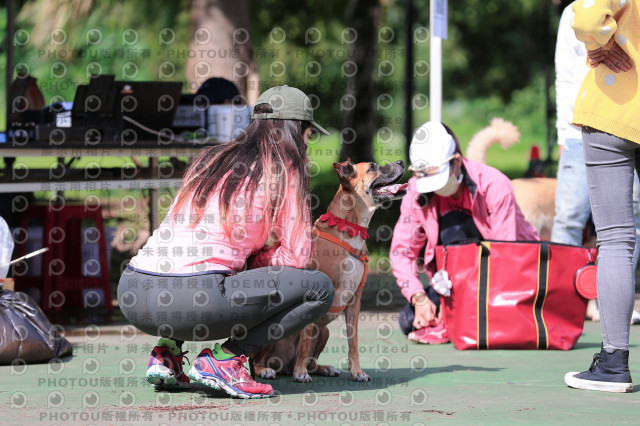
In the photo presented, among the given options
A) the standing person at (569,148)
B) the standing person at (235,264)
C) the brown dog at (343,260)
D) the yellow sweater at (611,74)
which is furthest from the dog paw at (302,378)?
the standing person at (569,148)

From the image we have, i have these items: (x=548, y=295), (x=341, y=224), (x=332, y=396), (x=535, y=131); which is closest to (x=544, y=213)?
(x=548, y=295)

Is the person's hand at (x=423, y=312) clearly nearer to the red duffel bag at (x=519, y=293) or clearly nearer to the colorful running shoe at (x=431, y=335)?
the colorful running shoe at (x=431, y=335)

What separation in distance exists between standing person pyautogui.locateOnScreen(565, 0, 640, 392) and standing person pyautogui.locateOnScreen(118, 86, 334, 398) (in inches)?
47.2

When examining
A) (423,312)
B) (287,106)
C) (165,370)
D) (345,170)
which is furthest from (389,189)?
(165,370)

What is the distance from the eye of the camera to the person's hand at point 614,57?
4.21 meters

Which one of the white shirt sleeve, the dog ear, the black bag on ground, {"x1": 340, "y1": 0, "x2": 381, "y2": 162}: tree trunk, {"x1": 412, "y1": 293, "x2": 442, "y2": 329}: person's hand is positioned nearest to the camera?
the dog ear

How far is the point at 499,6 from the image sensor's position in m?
32.1

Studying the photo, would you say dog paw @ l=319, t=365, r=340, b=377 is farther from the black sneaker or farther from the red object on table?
the red object on table

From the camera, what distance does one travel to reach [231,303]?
4.04 m

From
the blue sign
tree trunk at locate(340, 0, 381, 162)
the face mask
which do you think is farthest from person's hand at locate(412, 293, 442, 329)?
tree trunk at locate(340, 0, 381, 162)

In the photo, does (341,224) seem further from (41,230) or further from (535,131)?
(535,131)

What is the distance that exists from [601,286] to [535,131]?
27276 millimetres

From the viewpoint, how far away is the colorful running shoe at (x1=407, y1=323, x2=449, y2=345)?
5.80m

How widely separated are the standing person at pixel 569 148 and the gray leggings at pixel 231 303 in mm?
2518
